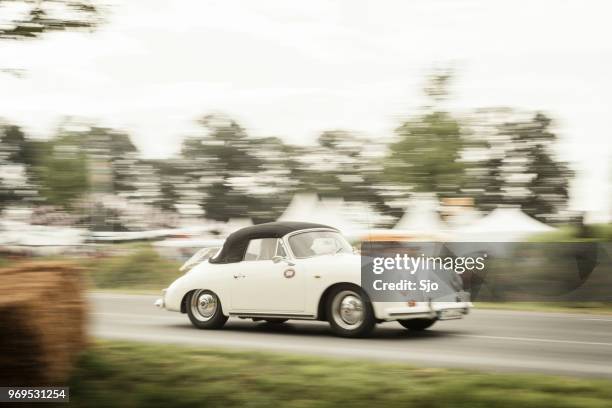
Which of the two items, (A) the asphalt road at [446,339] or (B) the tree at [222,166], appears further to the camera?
(B) the tree at [222,166]

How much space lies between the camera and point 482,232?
26.7m

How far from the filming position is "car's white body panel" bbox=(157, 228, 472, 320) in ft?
38.1

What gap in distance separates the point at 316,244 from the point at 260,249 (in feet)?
3.14

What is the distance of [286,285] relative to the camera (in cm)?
1229

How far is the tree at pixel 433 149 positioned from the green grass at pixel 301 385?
98.2ft

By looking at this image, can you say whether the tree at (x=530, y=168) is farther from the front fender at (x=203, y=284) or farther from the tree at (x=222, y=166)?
the front fender at (x=203, y=284)

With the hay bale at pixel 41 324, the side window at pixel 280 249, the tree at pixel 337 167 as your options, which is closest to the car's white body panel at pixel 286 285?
the side window at pixel 280 249

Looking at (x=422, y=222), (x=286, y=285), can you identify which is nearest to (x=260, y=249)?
(x=286, y=285)

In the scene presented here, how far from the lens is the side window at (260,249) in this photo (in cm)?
1280

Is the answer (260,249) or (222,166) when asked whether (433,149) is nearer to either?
(260,249)

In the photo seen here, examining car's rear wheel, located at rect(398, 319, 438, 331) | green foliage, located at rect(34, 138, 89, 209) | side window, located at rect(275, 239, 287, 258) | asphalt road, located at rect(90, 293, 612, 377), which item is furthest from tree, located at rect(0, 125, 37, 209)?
car's rear wheel, located at rect(398, 319, 438, 331)

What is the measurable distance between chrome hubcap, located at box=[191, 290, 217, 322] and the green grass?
15.8ft

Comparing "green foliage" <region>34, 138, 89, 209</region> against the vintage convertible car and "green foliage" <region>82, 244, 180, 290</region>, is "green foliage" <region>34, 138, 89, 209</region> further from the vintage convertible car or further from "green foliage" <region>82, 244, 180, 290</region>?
the vintage convertible car

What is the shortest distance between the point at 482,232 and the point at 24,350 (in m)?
21.5
